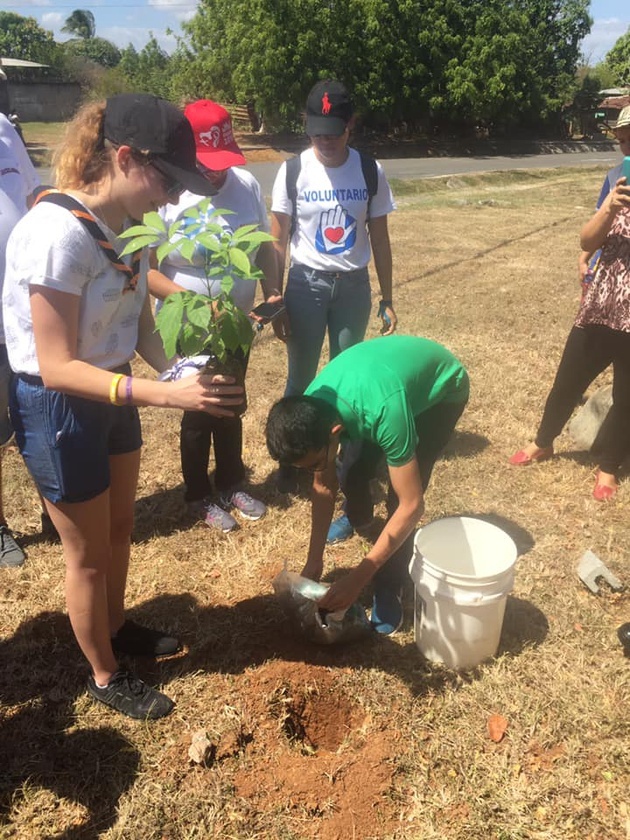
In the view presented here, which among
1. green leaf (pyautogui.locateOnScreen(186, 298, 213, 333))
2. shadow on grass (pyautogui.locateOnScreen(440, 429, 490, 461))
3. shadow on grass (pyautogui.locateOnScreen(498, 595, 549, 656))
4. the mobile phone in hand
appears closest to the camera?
green leaf (pyautogui.locateOnScreen(186, 298, 213, 333))

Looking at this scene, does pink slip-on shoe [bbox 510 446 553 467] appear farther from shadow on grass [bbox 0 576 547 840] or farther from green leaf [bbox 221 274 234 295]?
green leaf [bbox 221 274 234 295]

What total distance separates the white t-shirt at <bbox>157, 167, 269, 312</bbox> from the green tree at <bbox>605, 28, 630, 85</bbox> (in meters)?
50.2

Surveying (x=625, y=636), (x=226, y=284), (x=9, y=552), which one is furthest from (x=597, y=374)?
(x=9, y=552)

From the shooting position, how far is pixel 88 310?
1620 mm

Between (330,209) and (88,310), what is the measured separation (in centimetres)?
174

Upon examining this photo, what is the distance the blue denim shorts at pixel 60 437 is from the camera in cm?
170

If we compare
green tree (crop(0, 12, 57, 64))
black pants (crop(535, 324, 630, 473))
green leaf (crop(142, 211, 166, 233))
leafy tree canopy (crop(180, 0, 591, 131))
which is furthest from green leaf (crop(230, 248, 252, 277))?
green tree (crop(0, 12, 57, 64))

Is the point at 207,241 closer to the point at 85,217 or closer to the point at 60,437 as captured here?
the point at 85,217

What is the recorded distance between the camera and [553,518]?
335cm

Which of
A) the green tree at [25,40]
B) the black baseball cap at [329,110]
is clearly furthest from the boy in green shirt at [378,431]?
the green tree at [25,40]

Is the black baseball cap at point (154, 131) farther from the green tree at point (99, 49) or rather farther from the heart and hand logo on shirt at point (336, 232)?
the green tree at point (99, 49)

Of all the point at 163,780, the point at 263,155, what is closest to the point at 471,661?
the point at 163,780

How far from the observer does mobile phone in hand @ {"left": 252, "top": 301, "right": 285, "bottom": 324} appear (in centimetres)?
240

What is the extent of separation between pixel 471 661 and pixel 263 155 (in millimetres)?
23925
